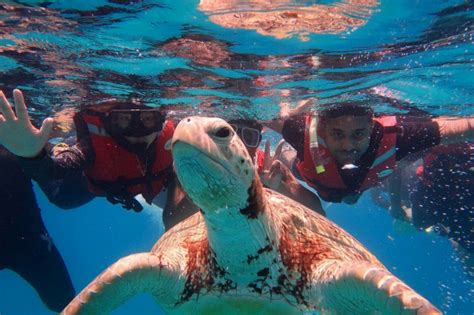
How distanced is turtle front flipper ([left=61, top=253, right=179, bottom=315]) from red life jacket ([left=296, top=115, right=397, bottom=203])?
15.7ft

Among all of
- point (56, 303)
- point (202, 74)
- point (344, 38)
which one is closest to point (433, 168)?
point (344, 38)

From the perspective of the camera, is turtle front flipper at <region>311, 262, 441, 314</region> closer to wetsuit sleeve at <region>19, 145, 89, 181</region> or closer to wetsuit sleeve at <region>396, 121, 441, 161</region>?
wetsuit sleeve at <region>19, 145, 89, 181</region>

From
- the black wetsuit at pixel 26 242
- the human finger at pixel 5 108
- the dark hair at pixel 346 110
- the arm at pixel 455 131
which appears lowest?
the black wetsuit at pixel 26 242

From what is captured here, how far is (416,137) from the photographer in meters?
7.55

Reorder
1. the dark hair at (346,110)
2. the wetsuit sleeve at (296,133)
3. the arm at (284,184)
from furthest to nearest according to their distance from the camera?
1. the dark hair at (346,110)
2. the wetsuit sleeve at (296,133)
3. the arm at (284,184)

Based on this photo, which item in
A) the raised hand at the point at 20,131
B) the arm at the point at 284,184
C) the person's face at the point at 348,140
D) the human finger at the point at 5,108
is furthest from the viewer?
the person's face at the point at 348,140

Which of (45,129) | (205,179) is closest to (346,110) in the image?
(45,129)

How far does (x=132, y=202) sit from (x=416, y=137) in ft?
19.0

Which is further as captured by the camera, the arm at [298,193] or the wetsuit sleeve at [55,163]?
the arm at [298,193]

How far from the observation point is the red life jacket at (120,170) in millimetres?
6859

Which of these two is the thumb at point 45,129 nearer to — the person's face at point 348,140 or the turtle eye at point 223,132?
the turtle eye at point 223,132

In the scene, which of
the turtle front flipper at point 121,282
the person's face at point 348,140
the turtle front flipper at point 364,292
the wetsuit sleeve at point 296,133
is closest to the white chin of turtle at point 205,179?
the turtle front flipper at point 121,282

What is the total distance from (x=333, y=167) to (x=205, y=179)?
18.5 feet

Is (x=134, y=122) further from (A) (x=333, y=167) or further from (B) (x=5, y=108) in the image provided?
(A) (x=333, y=167)
